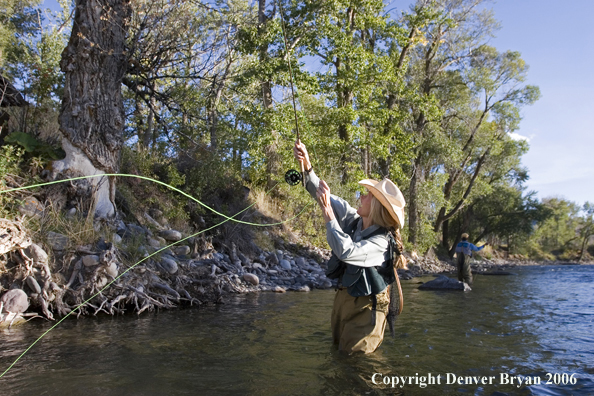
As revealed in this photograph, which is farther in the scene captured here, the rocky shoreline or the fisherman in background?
the fisherman in background

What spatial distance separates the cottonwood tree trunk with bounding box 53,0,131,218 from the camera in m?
8.05

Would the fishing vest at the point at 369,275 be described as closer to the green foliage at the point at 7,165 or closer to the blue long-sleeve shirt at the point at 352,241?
the blue long-sleeve shirt at the point at 352,241

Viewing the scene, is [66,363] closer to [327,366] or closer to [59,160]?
[327,366]

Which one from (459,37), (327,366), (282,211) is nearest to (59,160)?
(327,366)

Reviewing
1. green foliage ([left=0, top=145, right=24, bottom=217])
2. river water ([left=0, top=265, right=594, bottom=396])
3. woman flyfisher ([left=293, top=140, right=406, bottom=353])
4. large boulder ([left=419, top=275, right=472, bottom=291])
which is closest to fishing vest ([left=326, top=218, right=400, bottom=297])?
woman flyfisher ([left=293, top=140, right=406, bottom=353])

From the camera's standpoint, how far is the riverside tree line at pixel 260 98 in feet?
27.3

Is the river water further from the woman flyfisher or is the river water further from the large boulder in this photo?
the large boulder

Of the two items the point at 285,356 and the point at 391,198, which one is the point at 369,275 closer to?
the point at 391,198

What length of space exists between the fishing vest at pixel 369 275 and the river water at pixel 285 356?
73cm

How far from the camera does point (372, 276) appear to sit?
3.65 m

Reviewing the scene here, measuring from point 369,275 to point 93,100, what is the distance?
22.1 feet

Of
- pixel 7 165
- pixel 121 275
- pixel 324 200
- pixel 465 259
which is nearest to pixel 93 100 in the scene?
pixel 7 165

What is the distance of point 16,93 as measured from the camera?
9031mm

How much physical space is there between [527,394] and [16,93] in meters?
10.0
